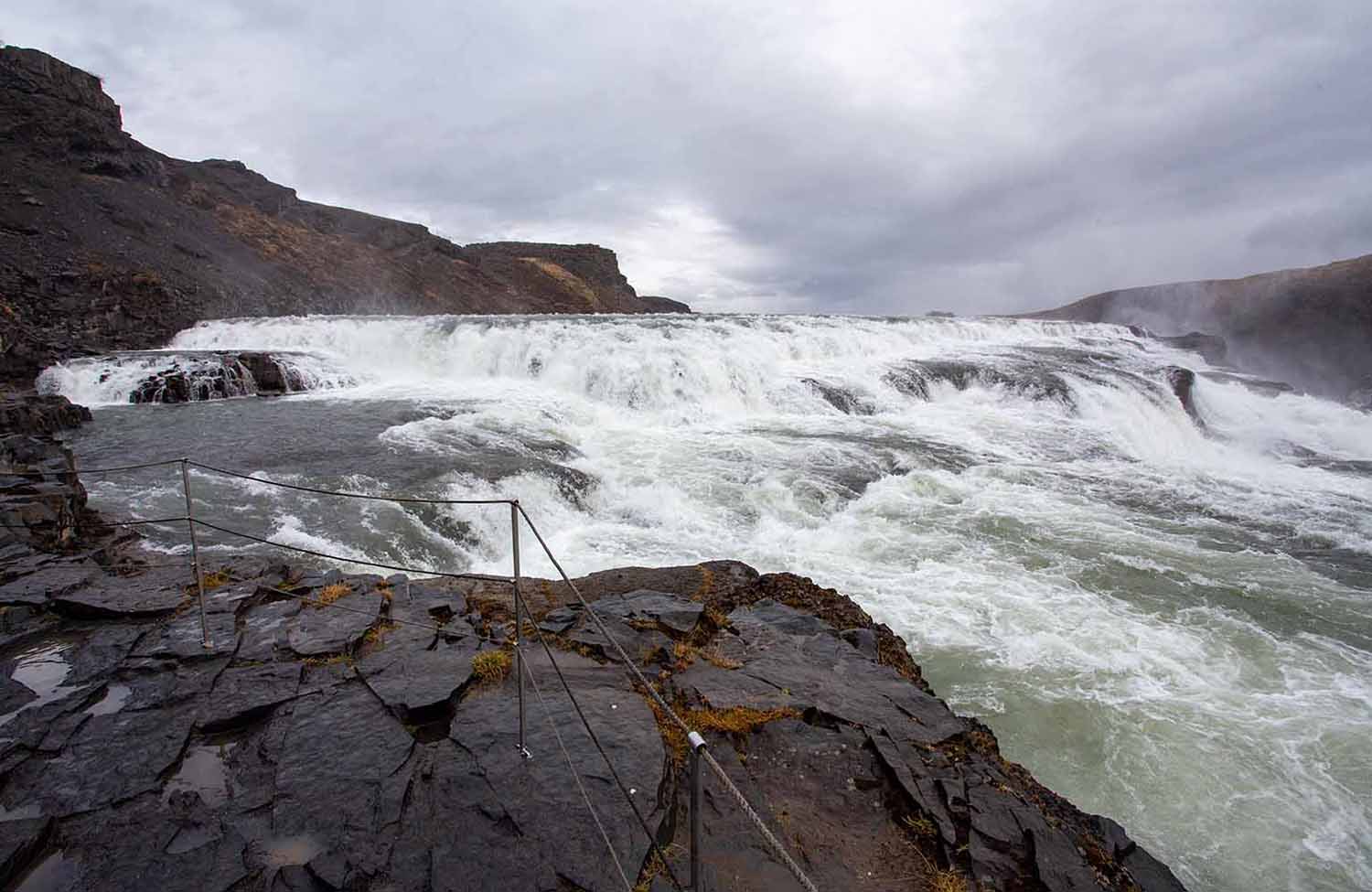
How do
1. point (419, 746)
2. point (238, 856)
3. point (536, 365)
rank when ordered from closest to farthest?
point (238, 856) → point (419, 746) → point (536, 365)

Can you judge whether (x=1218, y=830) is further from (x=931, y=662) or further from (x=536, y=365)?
(x=536, y=365)

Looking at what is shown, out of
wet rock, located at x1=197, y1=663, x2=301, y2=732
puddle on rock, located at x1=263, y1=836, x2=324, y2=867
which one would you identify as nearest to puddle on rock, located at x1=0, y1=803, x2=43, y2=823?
wet rock, located at x1=197, y1=663, x2=301, y2=732

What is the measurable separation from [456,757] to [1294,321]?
5689cm

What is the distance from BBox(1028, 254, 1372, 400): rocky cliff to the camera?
119 ft

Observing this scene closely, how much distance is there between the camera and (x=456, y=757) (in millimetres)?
2754

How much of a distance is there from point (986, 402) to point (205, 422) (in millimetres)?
18103

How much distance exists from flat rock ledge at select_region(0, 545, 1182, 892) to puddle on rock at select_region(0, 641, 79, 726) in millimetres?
20

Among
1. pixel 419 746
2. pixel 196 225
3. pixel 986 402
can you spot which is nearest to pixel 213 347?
pixel 196 225

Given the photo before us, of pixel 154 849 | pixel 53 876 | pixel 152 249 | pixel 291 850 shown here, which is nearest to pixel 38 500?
pixel 53 876

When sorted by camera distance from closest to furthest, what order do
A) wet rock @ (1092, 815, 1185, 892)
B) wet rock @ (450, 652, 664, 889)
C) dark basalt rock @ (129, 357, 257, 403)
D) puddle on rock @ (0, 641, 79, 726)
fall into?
wet rock @ (450, 652, 664, 889)
wet rock @ (1092, 815, 1185, 892)
puddle on rock @ (0, 641, 79, 726)
dark basalt rock @ (129, 357, 257, 403)

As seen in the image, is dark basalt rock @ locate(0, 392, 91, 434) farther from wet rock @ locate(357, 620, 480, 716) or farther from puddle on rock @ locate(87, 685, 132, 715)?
wet rock @ locate(357, 620, 480, 716)

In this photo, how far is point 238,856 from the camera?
2209 millimetres

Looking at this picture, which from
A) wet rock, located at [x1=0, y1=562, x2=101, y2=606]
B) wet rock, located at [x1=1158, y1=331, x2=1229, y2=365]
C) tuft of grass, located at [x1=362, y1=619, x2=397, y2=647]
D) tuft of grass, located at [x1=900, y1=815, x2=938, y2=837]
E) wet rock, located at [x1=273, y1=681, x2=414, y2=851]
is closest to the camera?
wet rock, located at [x1=273, y1=681, x2=414, y2=851]

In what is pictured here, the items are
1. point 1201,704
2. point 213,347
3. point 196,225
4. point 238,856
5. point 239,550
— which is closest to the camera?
point 238,856
